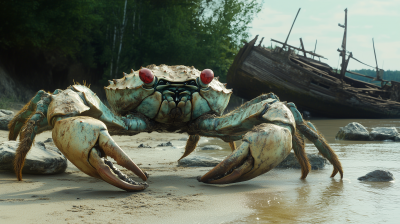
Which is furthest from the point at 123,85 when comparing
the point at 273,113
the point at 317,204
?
the point at 317,204

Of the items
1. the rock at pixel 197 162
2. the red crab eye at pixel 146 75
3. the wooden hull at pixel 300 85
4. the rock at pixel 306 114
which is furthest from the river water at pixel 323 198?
the rock at pixel 306 114

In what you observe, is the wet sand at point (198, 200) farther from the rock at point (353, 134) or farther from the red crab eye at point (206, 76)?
the rock at point (353, 134)

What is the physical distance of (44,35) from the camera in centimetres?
1742

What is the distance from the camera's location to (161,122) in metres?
4.05

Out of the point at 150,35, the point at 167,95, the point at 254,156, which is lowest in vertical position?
the point at 254,156

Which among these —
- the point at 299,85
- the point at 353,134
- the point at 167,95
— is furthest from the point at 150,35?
the point at 167,95

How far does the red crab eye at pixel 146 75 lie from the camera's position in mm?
3656

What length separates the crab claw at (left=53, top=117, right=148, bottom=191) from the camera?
2.57 meters

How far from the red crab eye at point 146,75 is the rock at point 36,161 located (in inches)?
49.2

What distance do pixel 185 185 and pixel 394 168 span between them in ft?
8.87

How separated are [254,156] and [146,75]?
60.7 inches

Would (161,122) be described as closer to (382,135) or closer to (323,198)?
(323,198)

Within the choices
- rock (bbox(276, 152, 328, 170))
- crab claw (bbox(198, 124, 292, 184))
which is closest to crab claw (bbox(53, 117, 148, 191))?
crab claw (bbox(198, 124, 292, 184))

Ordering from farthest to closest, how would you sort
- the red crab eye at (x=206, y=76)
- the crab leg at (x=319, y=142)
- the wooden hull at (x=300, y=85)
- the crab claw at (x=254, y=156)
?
the wooden hull at (x=300, y=85) < the red crab eye at (x=206, y=76) < the crab leg at (x=319, y=142) < the crab claw at (x=254, y=156)
